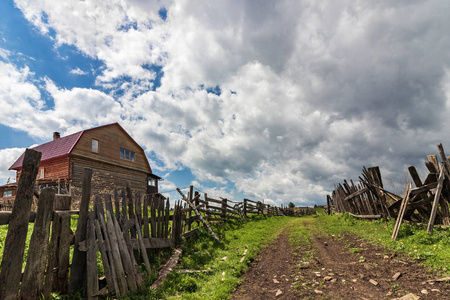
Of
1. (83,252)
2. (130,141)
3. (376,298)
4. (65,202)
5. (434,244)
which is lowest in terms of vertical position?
(376,298)

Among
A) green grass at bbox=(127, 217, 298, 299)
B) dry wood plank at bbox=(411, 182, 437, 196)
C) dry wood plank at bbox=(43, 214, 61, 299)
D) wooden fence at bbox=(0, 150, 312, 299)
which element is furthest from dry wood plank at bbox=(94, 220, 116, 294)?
dry wood plank at bbox=(411, 182, 437, 196)

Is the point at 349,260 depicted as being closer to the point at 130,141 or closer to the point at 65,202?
the point at 65,202

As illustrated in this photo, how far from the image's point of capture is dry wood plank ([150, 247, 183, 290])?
19.1 feet

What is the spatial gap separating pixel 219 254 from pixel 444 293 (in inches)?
245

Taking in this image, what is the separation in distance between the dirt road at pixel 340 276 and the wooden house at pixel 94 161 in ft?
74.9

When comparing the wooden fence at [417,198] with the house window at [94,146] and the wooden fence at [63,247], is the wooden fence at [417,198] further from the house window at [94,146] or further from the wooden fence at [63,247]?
the house window at [94,146]

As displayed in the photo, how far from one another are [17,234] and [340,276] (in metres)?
6.80

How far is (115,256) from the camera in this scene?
210 inches

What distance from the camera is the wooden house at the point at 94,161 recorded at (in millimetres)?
24078

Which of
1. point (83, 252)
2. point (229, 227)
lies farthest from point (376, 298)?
point (229, 227)

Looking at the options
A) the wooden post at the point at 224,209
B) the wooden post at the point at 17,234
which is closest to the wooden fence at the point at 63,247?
the wooden post at the point at 17,234

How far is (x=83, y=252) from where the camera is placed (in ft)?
16.9

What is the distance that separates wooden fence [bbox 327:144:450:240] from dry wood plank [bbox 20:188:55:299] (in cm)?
971

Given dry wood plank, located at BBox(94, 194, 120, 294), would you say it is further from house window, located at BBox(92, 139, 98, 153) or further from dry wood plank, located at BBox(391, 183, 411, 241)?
house window, located at BBox(92, 139, 98, 153)
